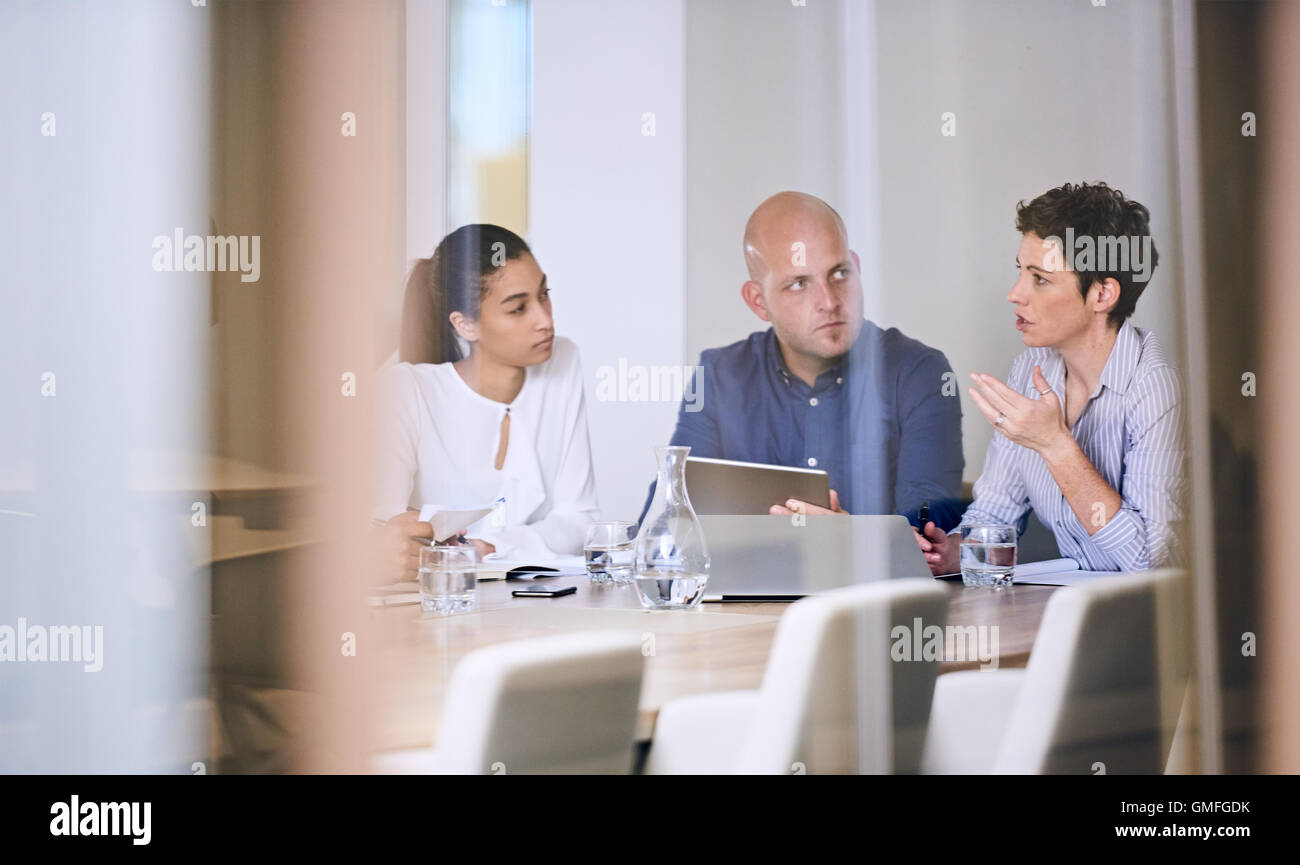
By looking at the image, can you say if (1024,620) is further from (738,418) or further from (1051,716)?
(738,418)

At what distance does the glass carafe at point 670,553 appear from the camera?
5.25ft

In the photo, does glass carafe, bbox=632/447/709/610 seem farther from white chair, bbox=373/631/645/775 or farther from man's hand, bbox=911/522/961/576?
man's hand, bbox=911/522/961/576

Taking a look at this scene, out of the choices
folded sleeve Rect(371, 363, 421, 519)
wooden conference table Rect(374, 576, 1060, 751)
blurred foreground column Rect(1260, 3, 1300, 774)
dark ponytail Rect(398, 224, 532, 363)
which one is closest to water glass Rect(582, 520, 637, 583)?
wooden conference table Rect(374, 576, 1060, 751)

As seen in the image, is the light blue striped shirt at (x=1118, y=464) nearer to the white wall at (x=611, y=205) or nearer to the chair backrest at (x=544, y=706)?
the white wall at (x=611, y=205)

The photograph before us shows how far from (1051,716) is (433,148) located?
2473 mm

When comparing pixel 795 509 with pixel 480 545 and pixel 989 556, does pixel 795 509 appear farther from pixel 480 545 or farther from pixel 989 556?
pixel 480 545

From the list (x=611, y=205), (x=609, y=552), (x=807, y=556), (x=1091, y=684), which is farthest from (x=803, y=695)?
(x=611, y=205)

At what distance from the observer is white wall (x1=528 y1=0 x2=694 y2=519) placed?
3340 mm

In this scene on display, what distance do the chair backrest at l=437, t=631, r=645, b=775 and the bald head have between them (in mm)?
2145

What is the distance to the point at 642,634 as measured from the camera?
1197 millimetres

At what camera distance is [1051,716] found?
130 cm

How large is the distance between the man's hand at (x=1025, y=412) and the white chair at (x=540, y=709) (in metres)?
1.78

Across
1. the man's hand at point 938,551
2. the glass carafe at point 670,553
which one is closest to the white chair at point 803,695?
the glass carafe at point 670,553
